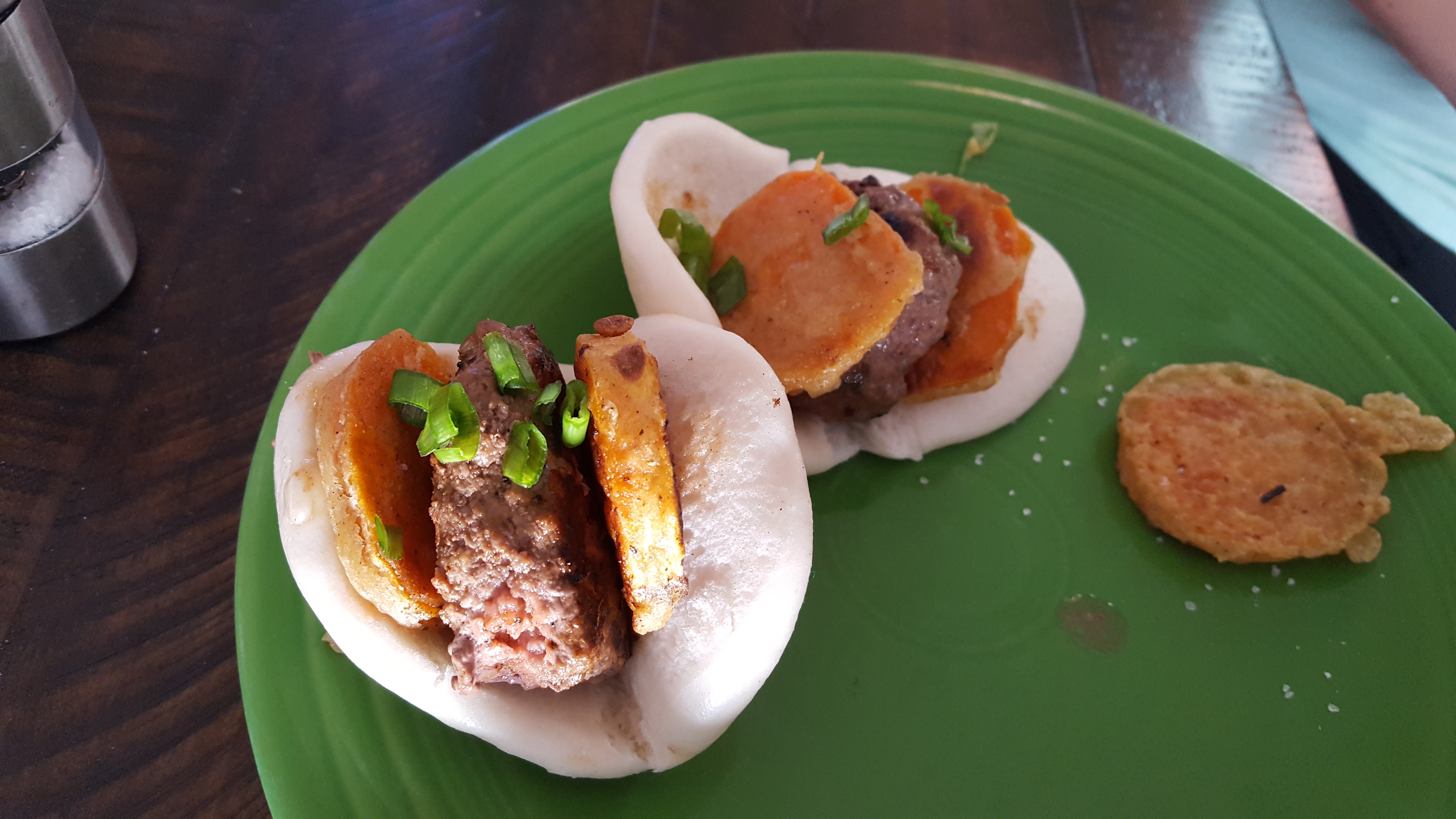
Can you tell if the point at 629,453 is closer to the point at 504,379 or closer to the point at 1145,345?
the point at 504,379

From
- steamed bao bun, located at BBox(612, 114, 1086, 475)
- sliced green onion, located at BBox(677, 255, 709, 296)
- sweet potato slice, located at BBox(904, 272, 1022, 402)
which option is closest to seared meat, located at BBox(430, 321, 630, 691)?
steamed bao bun, located at BBox(612, 114, 1086, 475)

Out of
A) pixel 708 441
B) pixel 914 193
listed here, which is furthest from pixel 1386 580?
pixel 708 441

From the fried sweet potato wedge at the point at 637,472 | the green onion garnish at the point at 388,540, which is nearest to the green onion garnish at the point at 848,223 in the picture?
the fried sweet potato wedge at the point at 637,472

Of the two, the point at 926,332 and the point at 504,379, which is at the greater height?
the point at 504,379

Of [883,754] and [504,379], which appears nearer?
[504,379]

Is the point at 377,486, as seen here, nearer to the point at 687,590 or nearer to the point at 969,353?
the point at 687,590

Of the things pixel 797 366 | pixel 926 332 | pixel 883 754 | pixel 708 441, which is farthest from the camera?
pixel 926 332

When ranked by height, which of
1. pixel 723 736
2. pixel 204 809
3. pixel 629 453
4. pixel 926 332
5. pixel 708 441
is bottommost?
pixel 204 809
